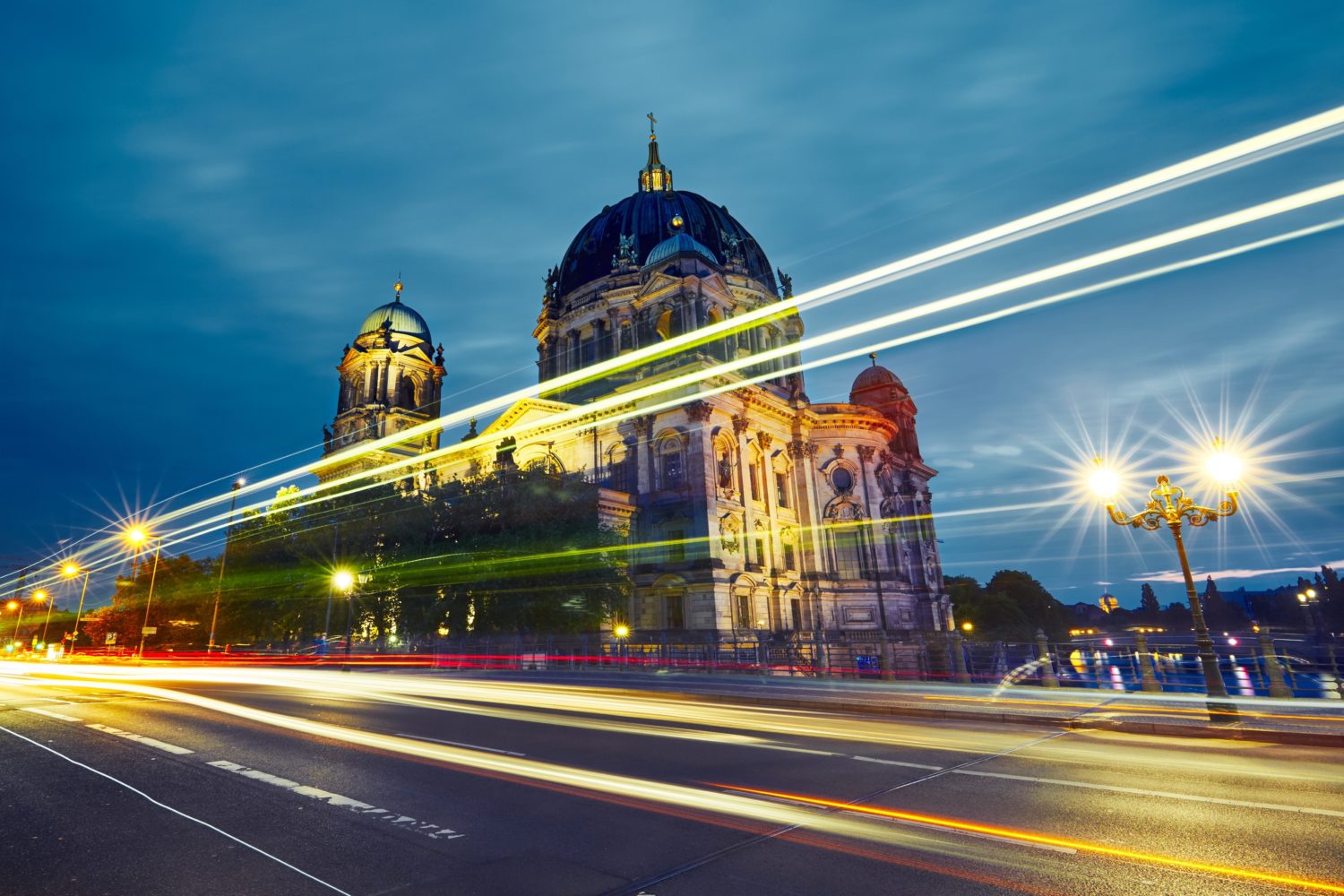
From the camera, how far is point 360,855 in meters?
4.95

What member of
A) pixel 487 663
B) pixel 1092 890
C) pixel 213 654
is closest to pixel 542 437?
pixel 487 663

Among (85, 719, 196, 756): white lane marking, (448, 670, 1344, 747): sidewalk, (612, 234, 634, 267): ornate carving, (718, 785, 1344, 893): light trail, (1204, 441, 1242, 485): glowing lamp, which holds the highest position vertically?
(612, 234, 634, 267): ornate carving

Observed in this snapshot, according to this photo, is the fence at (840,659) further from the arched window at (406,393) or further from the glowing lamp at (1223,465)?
the arched window at (406,393)

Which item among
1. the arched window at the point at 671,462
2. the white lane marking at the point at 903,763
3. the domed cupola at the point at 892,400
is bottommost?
the white lane marking at the point at 903,763

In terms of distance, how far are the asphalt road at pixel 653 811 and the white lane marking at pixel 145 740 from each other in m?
0.07

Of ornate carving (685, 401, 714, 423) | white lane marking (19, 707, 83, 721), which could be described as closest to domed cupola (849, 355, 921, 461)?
ornate carving (685, 401, 714, 423)

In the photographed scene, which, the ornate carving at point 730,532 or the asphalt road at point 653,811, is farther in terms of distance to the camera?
the ornate carving at point 730,532

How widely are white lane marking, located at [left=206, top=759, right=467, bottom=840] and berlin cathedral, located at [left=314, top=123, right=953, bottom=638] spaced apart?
90.3 ft

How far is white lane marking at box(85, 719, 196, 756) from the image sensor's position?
927 centimetres

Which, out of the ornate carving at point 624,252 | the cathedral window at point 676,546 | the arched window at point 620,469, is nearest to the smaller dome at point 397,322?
the ornate carving at point 624,252

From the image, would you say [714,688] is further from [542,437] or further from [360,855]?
[542,437]

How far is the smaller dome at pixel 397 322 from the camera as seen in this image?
63844 millimetres

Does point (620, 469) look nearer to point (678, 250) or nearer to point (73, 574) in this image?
point (678, 250)

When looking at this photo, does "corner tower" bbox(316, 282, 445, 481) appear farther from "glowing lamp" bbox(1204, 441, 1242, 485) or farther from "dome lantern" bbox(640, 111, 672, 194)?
"glowing lamp" bbox(1204, 441, 1242, 485)
